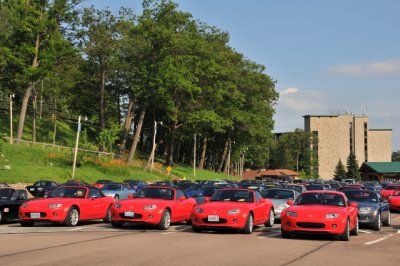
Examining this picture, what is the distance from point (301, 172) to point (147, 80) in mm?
93538

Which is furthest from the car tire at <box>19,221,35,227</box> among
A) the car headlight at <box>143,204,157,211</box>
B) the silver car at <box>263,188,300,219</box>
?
the silver car at <box>263,188,300,219</box>

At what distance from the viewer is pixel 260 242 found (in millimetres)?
15055

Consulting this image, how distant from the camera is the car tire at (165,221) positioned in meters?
18.1

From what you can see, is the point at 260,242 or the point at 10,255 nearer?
the point at 10,255

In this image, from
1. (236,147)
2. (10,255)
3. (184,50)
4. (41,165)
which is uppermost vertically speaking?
(184,50)

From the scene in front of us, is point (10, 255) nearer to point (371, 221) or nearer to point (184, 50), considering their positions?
point (371, 221)

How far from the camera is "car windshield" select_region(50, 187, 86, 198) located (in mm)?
19691

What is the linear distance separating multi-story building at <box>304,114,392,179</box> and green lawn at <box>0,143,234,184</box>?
11409 cm

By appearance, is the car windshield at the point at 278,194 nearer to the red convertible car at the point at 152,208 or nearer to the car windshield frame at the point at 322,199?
the red convertible car at the point at 152,208

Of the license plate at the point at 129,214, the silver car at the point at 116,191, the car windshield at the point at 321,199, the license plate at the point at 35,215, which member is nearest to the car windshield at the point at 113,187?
the silver car at the point at 116,191

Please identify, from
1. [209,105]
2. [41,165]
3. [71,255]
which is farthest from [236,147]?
[71,255]

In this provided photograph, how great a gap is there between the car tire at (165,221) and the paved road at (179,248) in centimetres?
32

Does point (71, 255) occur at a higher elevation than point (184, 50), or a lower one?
lower

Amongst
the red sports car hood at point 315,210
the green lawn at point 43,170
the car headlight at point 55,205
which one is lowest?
the car headlight at point 55,205
